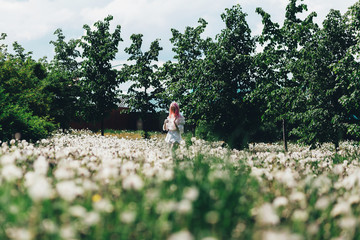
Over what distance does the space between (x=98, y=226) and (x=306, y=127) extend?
563 inches

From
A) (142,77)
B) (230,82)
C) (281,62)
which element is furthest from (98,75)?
(281,62)

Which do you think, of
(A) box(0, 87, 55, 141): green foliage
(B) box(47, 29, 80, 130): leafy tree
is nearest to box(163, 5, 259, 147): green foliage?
(A) box(0, 87, 55, 141): green foliage

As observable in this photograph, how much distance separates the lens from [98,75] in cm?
2731

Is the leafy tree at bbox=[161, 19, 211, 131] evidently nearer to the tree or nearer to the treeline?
the treeline

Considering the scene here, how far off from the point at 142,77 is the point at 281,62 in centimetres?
1351

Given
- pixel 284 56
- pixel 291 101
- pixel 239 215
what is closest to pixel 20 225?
pixel 239 215

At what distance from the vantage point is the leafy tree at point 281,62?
15.1 meters

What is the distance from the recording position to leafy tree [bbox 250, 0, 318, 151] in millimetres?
15133

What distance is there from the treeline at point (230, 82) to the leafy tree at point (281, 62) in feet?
0.15

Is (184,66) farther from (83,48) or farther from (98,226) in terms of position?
(98,226)

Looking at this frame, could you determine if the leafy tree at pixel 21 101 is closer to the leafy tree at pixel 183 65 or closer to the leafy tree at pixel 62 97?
the leafy tree at pixel 62 97

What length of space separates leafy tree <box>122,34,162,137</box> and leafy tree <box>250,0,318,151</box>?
1217 cm

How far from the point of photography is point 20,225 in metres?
2.43

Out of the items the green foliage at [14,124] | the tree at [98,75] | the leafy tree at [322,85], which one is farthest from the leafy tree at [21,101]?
the leafy tree at [322,85]
